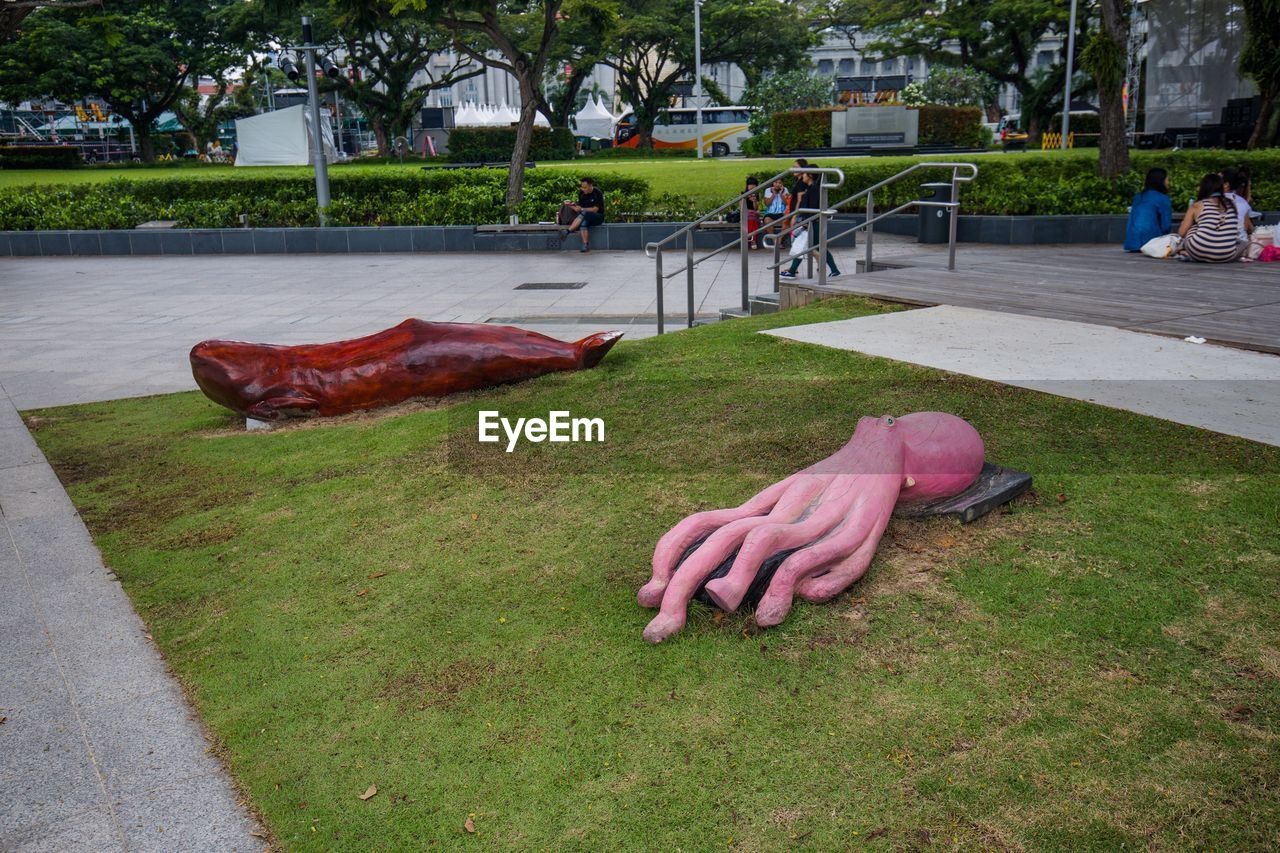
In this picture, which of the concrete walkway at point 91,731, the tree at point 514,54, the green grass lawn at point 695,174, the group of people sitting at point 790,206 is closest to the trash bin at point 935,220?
the group of people sitting at point 790,206

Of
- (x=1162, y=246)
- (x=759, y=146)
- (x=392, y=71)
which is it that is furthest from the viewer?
(x=392, y=71)

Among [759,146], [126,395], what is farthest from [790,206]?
[759,146]

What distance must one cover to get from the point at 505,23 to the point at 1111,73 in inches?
1406

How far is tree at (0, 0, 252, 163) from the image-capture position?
1732 inches

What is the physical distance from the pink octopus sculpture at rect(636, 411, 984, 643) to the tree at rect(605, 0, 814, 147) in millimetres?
43077

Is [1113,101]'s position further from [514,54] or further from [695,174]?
[695,174]

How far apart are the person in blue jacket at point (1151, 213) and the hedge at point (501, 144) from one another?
3489 centimetres

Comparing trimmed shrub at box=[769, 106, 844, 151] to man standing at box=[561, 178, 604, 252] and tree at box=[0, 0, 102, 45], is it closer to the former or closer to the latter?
man standing at box=[561, 178, 604, 252]

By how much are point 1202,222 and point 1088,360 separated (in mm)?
5815

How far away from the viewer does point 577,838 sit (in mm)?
2980

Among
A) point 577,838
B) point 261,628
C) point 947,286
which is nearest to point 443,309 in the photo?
point 947,286

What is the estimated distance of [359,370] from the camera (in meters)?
7.41

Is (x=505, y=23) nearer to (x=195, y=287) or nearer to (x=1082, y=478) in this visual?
(x=195, y=287)

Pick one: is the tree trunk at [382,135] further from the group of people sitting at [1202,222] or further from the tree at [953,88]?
the group of people sitting at [1202,222]
